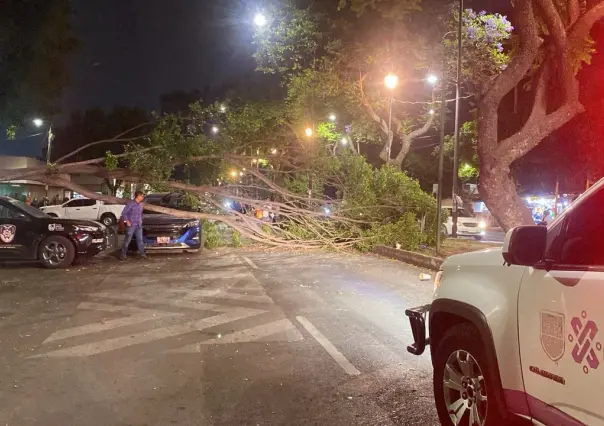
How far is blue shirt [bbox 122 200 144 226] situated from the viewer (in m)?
14.5

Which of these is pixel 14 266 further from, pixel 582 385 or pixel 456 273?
pixel 582 385

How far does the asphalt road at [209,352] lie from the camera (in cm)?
482

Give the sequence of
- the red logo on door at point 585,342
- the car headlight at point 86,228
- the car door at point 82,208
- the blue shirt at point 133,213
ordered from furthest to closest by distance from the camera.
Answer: the car door at point 82,208 < the blue shirt at point 133,213 < the car headlight at point 86,228 < the red logo on door at point 585,342

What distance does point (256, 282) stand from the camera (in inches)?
455

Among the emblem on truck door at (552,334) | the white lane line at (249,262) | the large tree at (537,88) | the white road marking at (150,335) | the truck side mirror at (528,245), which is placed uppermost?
the large tree at (537,88)

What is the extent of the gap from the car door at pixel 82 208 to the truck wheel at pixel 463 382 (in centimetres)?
2671

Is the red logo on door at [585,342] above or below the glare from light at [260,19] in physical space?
below

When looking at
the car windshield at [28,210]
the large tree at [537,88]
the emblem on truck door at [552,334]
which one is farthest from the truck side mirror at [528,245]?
the car windshield at [28,210]

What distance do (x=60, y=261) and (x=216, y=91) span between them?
2246 centimetres

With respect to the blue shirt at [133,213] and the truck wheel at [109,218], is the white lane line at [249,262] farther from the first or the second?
the truck wheel at [109,218]

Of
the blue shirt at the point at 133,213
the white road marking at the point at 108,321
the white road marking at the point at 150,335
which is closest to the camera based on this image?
the white road marking at the point at 150,335

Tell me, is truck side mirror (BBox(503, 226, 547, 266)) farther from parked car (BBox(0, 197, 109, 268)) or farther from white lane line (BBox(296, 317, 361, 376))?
parked car (BBox(0, 197, 109, 268))

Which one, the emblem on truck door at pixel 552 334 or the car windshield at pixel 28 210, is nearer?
the emblem on truck door at pixel 552 334

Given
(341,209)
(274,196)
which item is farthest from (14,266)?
(341,209)
